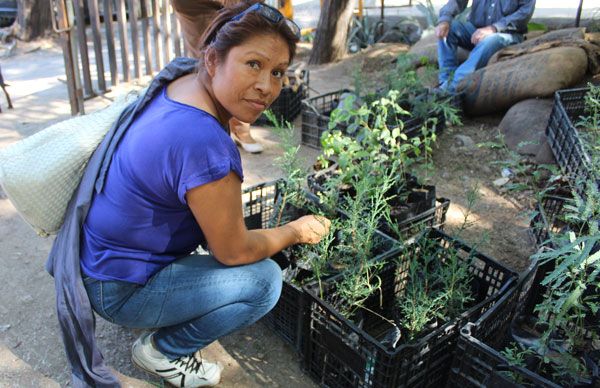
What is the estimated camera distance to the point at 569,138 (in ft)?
11.7

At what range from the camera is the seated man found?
5.54 meters

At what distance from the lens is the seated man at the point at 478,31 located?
18.2 ft

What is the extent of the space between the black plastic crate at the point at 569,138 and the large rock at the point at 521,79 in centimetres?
54

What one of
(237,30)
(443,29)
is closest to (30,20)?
(443,29)

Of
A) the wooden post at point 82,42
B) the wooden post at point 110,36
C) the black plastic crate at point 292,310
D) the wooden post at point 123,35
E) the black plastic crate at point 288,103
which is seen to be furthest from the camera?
the wooden post at point 123,35

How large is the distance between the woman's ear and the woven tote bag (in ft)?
1.51

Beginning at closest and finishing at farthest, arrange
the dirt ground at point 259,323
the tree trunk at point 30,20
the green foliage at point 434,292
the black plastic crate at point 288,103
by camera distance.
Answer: the green foliage at point 434,292
the dirt ground at point 259,323
the black plastic crate at point 288,103
the tree trunk at point 30,20

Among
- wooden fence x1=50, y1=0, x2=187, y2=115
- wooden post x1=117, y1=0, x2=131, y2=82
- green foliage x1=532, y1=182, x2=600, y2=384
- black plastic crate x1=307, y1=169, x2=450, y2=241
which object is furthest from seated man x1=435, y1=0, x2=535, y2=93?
wooden post x1=117, y1=0, x2=131, y2=82

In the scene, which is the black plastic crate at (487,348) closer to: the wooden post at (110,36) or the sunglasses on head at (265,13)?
the sunglasses on head at (265,13)

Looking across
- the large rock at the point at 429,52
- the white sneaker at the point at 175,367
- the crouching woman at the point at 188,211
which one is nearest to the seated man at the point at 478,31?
the large rock at the point at 429,52

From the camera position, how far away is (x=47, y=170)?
190 centimetres

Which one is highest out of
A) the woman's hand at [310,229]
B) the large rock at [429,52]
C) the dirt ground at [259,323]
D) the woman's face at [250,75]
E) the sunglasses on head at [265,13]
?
the sunglasses on head at [265,13]

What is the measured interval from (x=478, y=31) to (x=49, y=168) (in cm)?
496

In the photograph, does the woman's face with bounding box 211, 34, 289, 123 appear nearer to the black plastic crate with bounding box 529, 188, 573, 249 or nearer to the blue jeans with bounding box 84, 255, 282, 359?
the blue jeans with bounding box 84, 255, 282, 359
